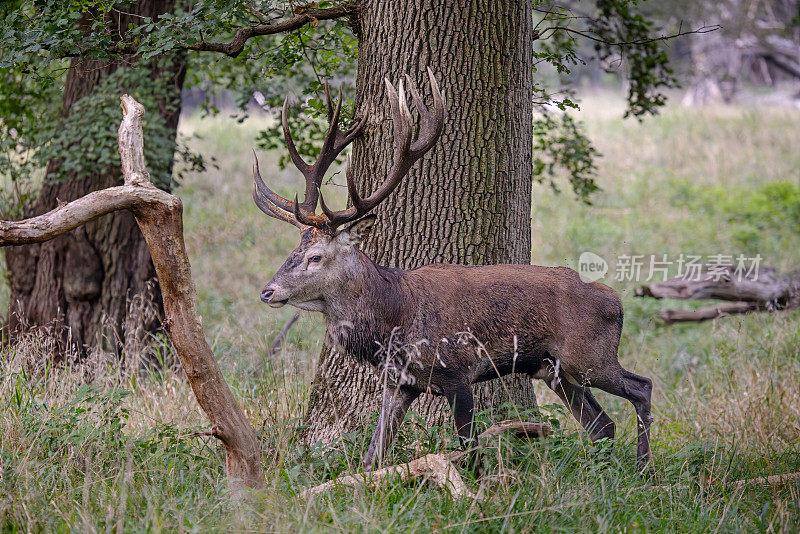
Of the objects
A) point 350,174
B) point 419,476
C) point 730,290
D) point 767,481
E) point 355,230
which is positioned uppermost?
point 350,174

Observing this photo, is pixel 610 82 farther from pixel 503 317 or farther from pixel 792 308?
pixel 503 317

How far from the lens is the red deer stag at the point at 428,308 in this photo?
4.63 metres

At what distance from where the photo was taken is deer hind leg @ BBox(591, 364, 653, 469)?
505 centimetres

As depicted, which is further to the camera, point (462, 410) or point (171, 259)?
point (462, 410)

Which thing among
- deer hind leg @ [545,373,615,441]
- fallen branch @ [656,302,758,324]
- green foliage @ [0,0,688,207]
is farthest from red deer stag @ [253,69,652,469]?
fallen branch @ [656,302,758,324]

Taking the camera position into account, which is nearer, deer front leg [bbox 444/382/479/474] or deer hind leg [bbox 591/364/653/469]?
deer front leg [bbox 444/382/479/474]

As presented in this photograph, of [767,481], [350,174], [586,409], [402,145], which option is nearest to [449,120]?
[402,145]

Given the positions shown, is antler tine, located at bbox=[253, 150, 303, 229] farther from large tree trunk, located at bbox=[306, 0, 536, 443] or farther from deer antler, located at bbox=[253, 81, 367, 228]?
large tree trunk, located at bbox=[306, 0, 536, 443]

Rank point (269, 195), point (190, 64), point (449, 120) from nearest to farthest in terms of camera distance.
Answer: point (269, 195)
point (449, 120)
point (190, 64)

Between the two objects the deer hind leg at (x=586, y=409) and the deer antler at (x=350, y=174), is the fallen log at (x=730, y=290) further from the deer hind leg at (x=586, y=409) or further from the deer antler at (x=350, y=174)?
the deer antler at (x=350, y=174)

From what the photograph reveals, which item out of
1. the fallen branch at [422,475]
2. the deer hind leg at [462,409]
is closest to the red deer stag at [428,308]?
the deer hind leg at [462,409]

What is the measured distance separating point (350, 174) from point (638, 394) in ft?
7.51

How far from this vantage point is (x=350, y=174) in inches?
182

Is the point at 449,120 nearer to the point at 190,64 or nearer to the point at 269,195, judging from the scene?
the point at 269,195
